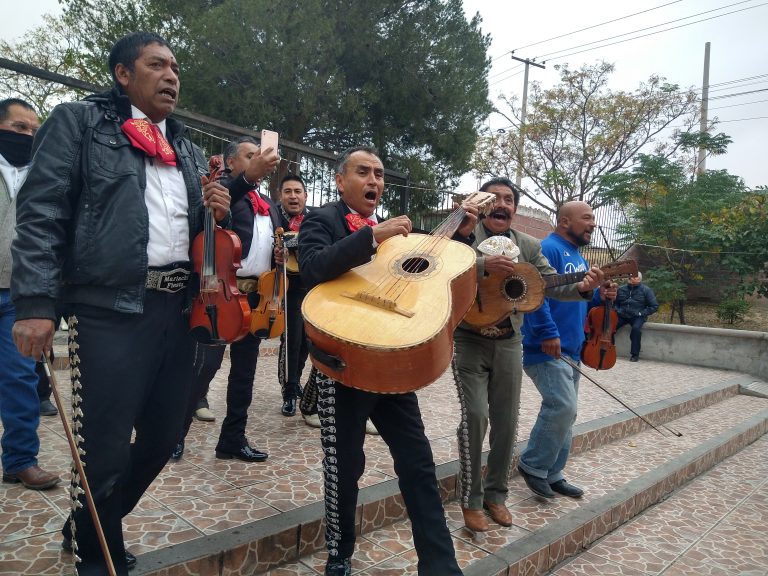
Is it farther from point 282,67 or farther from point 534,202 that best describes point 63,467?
point 534,202

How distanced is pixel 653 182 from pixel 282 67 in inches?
433

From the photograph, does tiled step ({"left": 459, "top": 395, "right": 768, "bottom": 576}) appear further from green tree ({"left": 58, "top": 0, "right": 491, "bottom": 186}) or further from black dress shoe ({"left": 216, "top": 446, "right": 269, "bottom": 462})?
green tree ({"left": 58, "top": 0, "right": 491, "bottom": 186})

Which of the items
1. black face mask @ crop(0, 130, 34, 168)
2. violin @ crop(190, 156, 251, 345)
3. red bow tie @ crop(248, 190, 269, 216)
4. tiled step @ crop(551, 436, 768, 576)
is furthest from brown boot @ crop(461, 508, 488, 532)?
black face mask @ crop(0, 130, 34, 168)

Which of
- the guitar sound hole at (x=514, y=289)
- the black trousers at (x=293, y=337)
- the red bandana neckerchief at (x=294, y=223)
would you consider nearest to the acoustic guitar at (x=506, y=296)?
the guitar sound hole at (x=514, y=289)

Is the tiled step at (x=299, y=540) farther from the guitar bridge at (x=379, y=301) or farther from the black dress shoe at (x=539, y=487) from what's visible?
the guitar bridge at (x=379, y=301)

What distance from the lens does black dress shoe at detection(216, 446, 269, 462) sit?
3609 mm

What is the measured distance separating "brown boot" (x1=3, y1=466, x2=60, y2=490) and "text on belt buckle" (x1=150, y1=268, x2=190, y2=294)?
1.59 meters

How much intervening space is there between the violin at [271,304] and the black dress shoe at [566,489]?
2.31 meters

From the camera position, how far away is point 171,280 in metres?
2.16

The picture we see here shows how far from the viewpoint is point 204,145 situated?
321 inches

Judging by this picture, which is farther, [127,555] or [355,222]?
[355,222]

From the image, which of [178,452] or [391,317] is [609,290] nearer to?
[391,317]

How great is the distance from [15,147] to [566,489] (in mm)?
4242

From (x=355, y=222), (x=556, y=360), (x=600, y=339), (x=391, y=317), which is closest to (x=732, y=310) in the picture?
(x=600, y=339)
